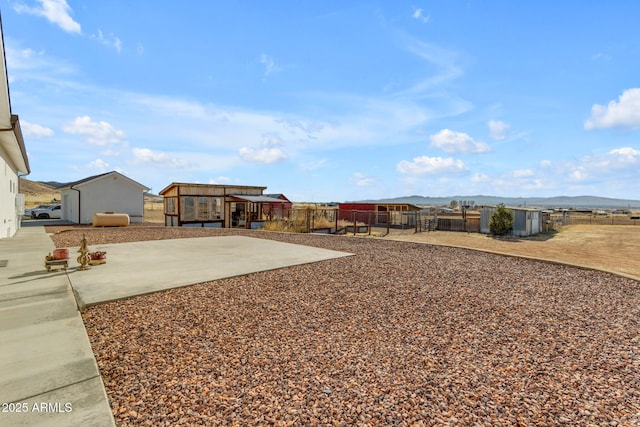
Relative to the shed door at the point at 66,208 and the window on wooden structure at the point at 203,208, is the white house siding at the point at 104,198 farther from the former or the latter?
the window on wooden structure at the point at 203,208

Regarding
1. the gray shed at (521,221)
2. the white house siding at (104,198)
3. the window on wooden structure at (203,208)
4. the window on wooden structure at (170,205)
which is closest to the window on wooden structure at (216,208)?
the window on wooden structure at (203,208)

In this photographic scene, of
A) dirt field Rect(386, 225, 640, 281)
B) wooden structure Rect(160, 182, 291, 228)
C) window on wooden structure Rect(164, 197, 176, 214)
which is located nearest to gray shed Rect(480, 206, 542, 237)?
dirt field Rect(386, 225, 640, 281)

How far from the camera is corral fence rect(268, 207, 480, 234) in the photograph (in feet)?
62.3

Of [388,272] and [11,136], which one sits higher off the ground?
[11,136]

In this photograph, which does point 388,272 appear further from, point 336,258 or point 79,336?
point 79,336

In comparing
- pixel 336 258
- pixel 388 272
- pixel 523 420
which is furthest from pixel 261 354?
pixel 336 258

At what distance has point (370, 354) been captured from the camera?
344 centimetres

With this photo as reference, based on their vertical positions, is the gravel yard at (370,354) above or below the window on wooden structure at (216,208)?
below

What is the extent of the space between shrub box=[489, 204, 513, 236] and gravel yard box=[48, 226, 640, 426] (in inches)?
673

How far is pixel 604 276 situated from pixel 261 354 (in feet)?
26.5

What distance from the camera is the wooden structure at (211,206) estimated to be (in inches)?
902

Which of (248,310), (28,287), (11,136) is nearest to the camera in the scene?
(248,310)

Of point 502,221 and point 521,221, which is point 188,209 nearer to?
point 502,221

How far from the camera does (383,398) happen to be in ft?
8.73
